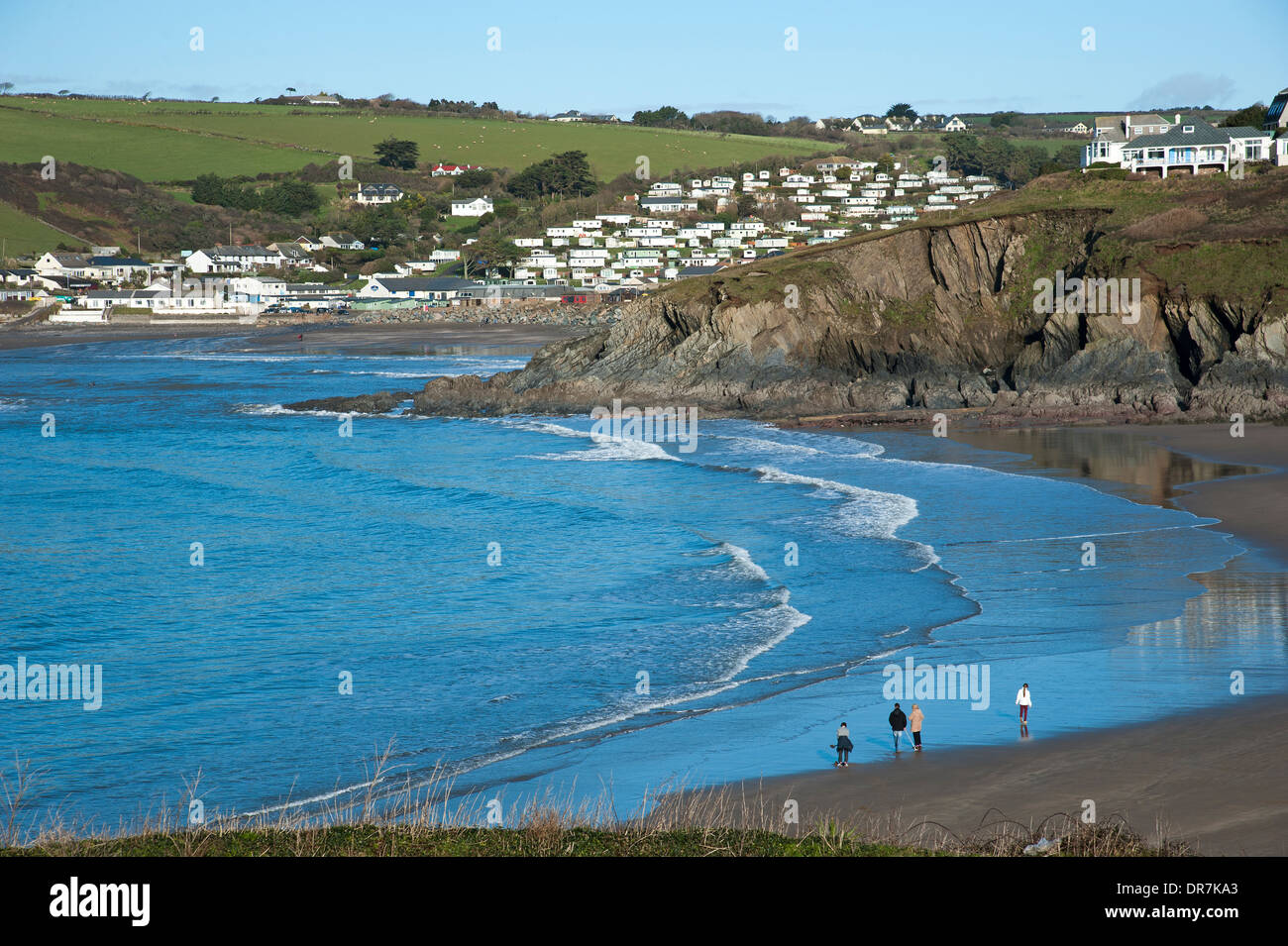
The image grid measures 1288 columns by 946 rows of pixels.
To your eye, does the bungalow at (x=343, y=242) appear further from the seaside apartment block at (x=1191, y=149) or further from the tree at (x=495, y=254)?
the seaside apartment block at (x=1191, y=149)

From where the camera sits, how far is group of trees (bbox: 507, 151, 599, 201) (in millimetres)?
174375

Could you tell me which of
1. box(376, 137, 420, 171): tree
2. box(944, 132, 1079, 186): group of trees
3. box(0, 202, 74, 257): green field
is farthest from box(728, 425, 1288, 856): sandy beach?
box(376, 137, 420, 171): tree

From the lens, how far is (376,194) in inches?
6836

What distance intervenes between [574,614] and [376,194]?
16269 centimetres

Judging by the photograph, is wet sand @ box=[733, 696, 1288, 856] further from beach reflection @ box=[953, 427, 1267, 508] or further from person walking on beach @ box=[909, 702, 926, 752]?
beach reflection @ box=[953, 427, 1267, 508]

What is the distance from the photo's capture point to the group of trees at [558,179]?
174m


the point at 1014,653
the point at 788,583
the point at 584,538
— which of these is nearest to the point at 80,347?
the point at 584,538

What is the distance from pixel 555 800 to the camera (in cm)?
1249

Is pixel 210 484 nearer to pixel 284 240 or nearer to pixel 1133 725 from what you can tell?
pixel 1133 725

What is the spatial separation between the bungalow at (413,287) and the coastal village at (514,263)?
15 cm

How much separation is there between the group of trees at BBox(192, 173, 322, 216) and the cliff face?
120 m

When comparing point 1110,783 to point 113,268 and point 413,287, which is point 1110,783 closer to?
point 413,287

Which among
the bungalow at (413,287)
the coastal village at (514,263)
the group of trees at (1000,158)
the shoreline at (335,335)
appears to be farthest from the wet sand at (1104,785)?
the group of trees at (1000,158)

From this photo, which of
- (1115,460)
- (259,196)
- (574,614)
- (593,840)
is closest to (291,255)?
(259,196)
